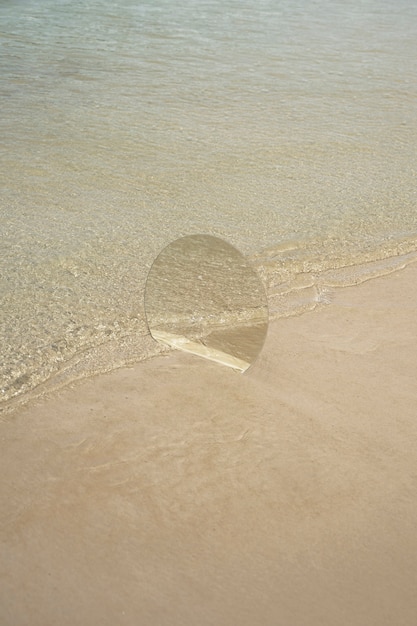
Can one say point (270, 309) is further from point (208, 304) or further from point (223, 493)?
point (223, 493)

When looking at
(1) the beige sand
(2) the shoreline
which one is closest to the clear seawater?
(2) the shoreline

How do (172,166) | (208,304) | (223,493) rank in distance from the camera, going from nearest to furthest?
(223,493), (208,304), (172,166)

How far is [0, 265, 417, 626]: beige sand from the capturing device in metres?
1.71

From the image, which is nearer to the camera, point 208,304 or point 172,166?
point 208,304

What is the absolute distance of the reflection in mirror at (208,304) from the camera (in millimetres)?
2629

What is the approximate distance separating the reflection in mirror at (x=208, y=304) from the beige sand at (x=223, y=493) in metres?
0.08

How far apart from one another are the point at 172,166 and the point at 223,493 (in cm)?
255

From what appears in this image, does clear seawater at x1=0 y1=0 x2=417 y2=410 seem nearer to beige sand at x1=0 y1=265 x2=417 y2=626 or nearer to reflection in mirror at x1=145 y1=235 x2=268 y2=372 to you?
reflection in mirror at x1=145 y1=235 x2=268 y2=372

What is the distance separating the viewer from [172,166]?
4199 millimetres

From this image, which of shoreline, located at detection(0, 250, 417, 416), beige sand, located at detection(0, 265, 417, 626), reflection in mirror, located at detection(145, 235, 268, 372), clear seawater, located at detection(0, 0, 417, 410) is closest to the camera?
beige sand, located at detection(0, 265, 417, 626)

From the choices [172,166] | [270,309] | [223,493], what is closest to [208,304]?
[270,309]

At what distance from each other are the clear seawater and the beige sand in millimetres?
266

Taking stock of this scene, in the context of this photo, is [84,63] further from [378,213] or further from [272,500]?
[272,500]

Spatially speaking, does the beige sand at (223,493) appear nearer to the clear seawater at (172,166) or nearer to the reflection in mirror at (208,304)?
the reflection in mirror at (208,304)
